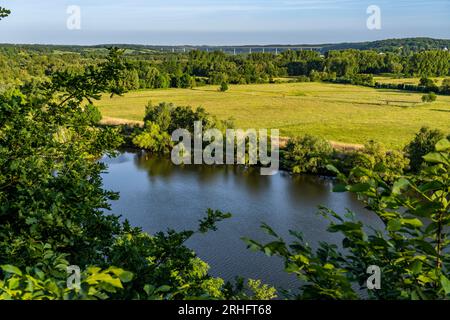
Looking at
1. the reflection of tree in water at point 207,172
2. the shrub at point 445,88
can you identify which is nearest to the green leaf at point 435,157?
the reflection of tree in water at point 207,172

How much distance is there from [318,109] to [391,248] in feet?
163

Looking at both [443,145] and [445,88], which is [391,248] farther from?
[445,88]

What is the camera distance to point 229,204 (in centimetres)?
2225

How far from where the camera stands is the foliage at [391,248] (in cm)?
167

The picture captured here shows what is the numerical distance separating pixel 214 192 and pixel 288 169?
6609mm

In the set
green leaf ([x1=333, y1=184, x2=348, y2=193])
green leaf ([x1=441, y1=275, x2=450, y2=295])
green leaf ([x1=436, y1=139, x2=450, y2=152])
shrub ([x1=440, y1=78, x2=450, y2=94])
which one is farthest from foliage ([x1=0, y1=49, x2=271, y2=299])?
shrub ([x1=440, y1=78, x2=450, y2=94])

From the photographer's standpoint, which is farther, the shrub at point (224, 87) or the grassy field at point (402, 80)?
the grassy field at point (402, 80)

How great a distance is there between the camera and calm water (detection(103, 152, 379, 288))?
1641 cm

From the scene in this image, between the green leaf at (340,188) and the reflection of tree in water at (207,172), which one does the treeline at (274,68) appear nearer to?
the reflection of tree in water at (207,172)

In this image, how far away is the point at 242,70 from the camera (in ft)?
253

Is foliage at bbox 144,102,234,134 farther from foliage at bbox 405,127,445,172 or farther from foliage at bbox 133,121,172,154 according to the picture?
foliage at bbox 405,127,445,172

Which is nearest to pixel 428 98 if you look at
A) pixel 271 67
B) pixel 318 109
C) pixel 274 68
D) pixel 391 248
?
pixel 318 109
